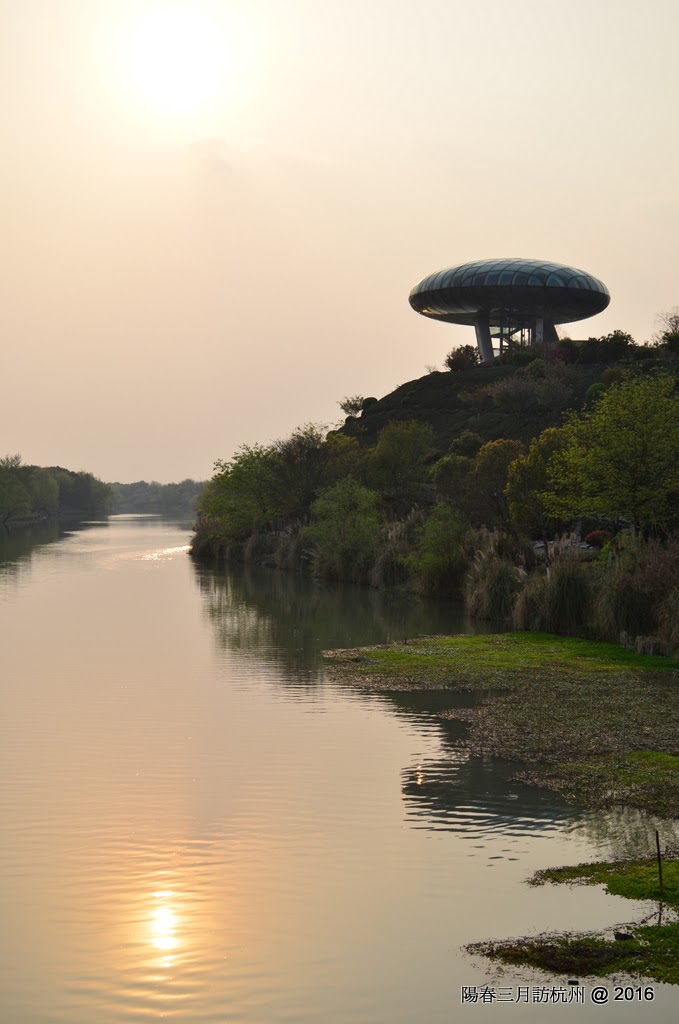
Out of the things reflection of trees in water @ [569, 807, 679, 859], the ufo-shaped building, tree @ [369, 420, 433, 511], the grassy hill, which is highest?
the ufo-shaped building

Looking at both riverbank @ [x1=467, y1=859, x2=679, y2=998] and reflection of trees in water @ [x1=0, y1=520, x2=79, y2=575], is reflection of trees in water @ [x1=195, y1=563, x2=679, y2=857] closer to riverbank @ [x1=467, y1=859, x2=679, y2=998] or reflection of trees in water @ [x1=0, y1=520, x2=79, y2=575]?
riverbank @ [x1=467, y1=859, x2=679, y2=998]

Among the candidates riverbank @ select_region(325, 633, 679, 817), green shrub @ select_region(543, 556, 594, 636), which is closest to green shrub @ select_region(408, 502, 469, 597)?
green shrub @ select_region(543, 556, 594, 636)

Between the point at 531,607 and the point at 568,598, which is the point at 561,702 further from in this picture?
the point at 531,607

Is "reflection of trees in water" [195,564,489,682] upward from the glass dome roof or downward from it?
downward

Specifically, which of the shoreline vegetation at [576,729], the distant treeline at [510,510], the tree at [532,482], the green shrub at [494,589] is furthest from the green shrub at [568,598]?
the tree at [532,482]

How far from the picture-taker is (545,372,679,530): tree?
3238cm

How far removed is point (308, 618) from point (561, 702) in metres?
17.7

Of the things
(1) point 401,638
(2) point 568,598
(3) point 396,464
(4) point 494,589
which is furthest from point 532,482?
(3) point 396,464

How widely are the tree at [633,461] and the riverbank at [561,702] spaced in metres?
6.43

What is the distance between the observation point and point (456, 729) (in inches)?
708

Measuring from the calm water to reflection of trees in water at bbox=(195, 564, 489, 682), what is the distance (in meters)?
5.94

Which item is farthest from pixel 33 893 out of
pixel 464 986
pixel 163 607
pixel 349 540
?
pixel 349 540

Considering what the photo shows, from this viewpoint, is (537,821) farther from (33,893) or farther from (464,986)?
(33,893)

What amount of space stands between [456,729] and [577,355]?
87.6 m
